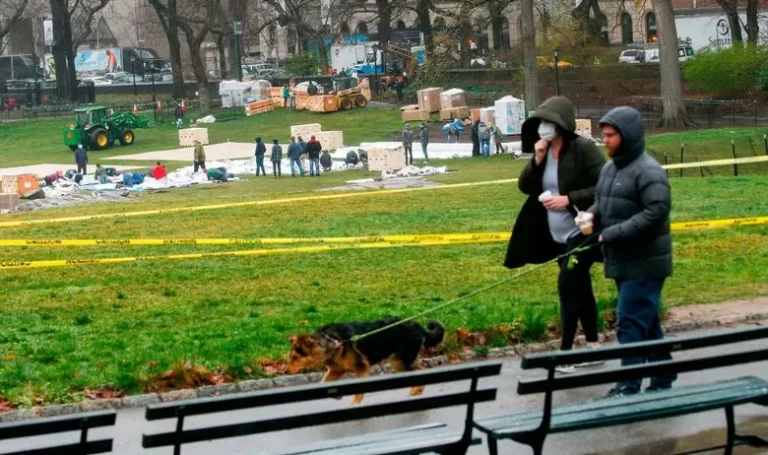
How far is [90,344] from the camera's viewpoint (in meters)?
10.3

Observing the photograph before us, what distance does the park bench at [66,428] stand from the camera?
5.23 metres

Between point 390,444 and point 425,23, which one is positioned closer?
point 390,444

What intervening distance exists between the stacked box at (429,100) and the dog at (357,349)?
5251 cm

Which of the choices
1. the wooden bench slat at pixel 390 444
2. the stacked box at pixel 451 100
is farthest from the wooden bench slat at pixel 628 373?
the stacked box at pixel 451 100

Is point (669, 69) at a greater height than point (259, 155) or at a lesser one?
greater

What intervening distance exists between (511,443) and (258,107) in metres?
63.5

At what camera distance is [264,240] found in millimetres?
Result: 17688

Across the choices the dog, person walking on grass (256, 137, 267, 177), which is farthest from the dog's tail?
person walking on grass (256, 137, 267, 177)

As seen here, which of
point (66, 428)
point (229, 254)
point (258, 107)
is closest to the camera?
point (66, 428)

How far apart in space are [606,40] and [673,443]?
7730cm

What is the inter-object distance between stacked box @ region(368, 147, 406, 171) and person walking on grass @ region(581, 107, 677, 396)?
106 ft

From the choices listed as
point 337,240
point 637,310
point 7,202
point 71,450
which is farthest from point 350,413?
point 7,202

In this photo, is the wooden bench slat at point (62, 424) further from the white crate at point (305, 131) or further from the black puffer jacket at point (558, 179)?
the white crate at point (305, 131)

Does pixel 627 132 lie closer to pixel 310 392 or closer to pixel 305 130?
pixel 310 392
